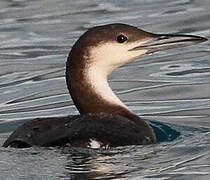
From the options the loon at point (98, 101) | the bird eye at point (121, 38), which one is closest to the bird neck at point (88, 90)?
the loon at point (98, 101)

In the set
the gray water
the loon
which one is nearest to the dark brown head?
the loon

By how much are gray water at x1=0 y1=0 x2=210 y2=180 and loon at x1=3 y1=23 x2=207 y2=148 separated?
10 centimetres

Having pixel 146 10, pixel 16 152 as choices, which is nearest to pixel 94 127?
→ pixel 16 152

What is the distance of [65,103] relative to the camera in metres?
12.3

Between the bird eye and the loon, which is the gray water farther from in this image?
the bird eye

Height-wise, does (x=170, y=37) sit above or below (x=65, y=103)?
above

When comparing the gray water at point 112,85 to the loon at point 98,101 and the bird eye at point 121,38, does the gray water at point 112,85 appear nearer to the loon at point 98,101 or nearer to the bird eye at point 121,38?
the loon at point 98,101

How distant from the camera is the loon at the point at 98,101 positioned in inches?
369

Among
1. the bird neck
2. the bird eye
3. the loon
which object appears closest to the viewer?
the loon

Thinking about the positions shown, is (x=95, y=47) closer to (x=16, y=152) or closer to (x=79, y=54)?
(x=79, y=54)

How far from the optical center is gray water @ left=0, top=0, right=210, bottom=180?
9062 mm

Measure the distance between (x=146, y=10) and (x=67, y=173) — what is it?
27.1 ft

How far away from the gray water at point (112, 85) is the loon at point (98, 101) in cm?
10

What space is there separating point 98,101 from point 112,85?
9.09 ft
